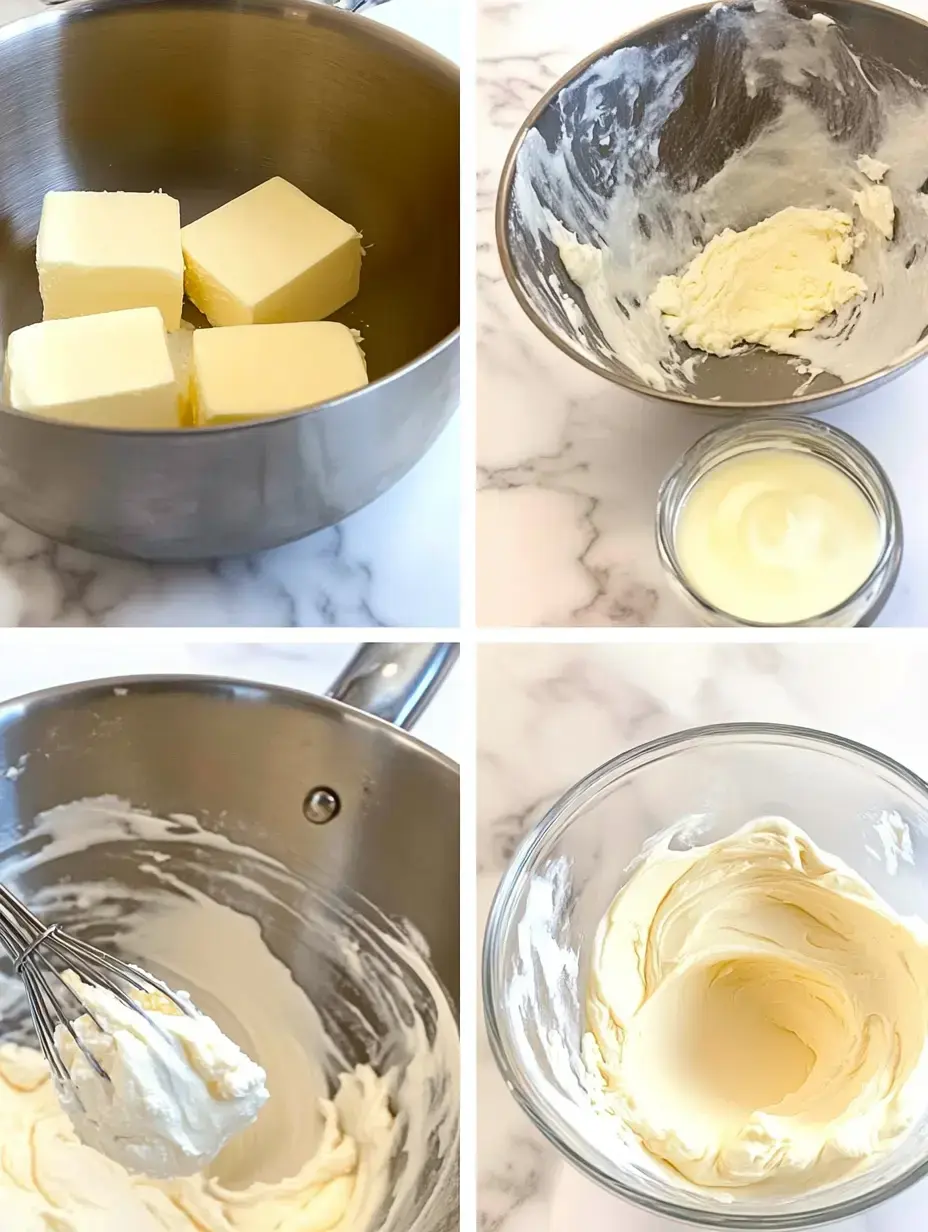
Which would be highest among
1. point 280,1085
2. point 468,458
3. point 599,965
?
point 468,458

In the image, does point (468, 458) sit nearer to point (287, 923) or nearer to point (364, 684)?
point (364, 684)

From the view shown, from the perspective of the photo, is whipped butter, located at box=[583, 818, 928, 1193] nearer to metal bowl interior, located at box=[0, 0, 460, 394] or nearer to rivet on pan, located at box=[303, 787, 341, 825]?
rivet on pan, located at box=[303, 787, 341, 825]

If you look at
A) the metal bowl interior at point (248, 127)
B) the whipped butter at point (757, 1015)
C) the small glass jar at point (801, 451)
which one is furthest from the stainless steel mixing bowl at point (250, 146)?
the whipped butter at point (757, 1015)

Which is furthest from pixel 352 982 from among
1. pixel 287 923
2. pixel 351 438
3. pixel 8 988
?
pixel 351 438

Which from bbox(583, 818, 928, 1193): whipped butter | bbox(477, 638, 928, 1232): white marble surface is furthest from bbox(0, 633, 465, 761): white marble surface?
bbox(583, 818, 928, 1193): whipped butter

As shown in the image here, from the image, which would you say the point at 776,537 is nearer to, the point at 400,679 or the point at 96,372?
the point at 400,679
